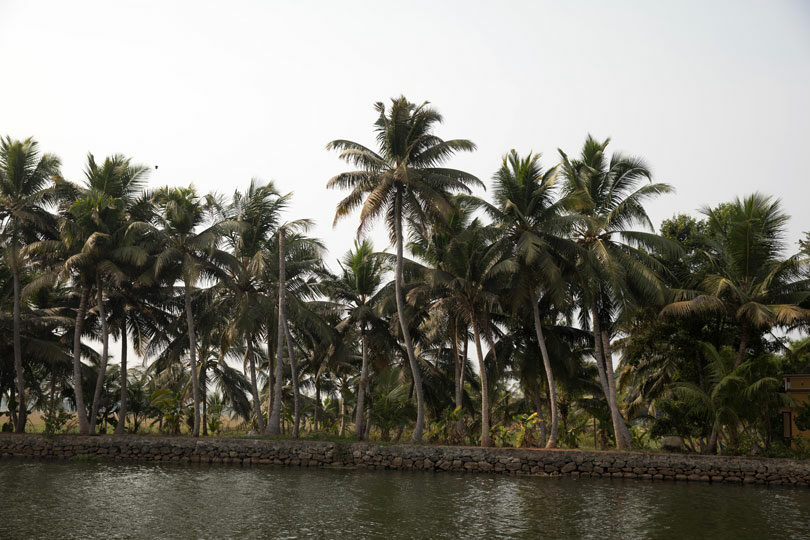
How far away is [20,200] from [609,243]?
24.1 m

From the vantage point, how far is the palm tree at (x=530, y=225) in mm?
26281

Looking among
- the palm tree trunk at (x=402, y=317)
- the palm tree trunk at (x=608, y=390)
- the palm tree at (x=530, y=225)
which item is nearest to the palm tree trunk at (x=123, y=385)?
the palm tree trunk at (x=402, y=317)

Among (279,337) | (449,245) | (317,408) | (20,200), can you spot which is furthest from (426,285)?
(20,200)

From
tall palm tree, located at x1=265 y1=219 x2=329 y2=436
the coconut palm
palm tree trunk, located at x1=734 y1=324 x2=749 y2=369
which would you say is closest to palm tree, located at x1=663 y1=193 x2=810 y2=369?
palm tree trunk, located at x1=734 y1=324 x2=749 y2=369

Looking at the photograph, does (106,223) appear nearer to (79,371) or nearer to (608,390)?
(79,371)

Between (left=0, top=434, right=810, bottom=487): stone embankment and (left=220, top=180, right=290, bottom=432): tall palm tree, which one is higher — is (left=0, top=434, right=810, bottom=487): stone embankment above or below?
below

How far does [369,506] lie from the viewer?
16969 millimetres

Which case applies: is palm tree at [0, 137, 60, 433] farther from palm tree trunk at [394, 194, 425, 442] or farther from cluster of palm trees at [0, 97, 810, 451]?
palm tree trunk at [394, 194, 425, 442]

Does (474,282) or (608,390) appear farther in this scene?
(474,282)

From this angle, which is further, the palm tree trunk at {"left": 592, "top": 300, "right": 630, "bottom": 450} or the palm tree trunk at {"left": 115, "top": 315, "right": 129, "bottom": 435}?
the palm tree trunk at {"left": 115, "top": 315, "right": 129, "bottom": 435}

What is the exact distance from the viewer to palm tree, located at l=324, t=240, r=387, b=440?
2967 centimetres

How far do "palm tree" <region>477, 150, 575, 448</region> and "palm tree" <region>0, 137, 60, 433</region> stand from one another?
18.2 meters

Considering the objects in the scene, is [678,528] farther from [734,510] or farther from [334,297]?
[334,297]

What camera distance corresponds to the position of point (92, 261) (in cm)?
2791
